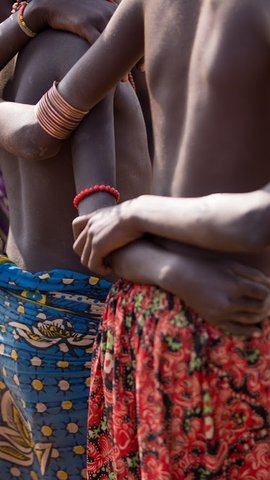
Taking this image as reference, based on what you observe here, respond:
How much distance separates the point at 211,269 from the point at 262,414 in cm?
30

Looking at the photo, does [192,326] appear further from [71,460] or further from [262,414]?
[71,460]

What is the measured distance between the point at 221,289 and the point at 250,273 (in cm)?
6

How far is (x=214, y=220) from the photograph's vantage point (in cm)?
155

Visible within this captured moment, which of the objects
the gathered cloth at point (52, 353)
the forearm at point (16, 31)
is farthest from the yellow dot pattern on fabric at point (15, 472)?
the forearm at point (16, 31)

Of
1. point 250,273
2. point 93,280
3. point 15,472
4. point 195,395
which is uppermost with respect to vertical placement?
point 250,273

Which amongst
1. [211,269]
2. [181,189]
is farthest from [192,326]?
[181,189]

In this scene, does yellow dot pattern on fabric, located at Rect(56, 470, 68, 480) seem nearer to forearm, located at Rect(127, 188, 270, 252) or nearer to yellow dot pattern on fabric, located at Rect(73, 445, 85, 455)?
yellow dot pattern on fabric, located at Rect(73, 445, 85, 455)

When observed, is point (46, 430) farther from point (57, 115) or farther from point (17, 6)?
point (17, 6)

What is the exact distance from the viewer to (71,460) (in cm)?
248

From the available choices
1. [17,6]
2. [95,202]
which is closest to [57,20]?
[17,6]

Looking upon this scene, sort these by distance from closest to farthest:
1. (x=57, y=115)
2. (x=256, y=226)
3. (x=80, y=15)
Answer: (x=256, y=226) < (x=57, y=115) < (x=80, y=15)

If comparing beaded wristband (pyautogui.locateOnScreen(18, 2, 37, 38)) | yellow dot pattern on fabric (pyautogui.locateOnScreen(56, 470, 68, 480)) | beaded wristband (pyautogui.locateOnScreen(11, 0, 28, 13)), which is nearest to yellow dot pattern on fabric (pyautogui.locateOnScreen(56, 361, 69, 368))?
yellow dot pattern on fabric (pyautogui.locateOnScreen(56, 470, 68, 480))

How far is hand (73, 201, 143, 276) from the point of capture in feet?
5.70

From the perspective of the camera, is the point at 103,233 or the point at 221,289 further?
the point at 103,233
